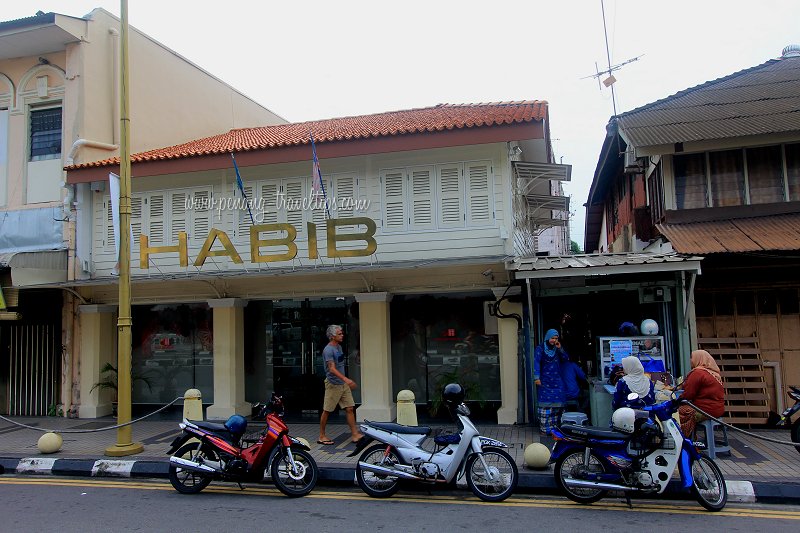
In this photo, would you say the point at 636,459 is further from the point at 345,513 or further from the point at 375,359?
the point at 375,359

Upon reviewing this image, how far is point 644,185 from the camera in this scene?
13.4 metres

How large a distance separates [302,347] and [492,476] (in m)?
7.20

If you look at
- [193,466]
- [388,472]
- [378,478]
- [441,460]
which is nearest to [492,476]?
[441,460]

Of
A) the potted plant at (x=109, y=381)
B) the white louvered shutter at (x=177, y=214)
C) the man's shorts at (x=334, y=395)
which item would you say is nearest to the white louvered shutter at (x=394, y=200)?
the man's shorts at (x=334, y=395)

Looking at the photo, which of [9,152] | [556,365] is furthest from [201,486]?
[9,152]

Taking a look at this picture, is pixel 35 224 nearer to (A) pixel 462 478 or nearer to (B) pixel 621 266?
(A) pixel 462 478

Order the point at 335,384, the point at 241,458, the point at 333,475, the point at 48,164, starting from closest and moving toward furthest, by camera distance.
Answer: the point at 241,458 → the point at 333,475 → the point at 335,384 → the point at 48,164

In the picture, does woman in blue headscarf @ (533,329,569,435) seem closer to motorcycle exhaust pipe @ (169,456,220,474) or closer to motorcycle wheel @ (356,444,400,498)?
motorcycle wheel @ (356,444,400,498)

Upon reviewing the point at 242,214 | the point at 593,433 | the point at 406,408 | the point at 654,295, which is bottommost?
the point at 406,408

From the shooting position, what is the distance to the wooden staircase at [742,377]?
10180 mm

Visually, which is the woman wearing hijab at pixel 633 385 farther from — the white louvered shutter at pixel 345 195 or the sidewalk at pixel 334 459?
the white louvered shutter at pixel 345 195

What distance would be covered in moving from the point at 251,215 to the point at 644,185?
8665 mm

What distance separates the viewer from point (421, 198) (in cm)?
1143

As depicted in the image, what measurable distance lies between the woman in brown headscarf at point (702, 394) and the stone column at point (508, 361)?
12.2 ft
